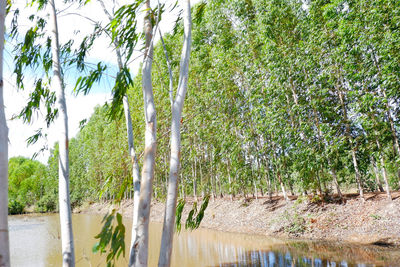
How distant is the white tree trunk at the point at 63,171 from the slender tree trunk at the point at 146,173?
1.27 metres

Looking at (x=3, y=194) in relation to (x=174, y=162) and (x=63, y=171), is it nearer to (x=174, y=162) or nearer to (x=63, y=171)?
(x=174, y=162)

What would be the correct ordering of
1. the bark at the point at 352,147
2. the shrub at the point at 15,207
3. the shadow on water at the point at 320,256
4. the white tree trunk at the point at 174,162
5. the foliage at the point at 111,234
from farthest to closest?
the shrub at the point at 15,207 < the bark at the point at 352,147 < the shadow on water at the point at 320,256 < the white tree trunk at the point at 174,162 < the foliage at the point at 111,234

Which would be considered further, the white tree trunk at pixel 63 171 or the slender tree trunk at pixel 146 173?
the white tree trunk at pixel 63 171

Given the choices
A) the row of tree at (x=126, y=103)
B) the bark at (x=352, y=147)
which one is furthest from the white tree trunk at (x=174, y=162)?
the bark at (x=352, y=147)

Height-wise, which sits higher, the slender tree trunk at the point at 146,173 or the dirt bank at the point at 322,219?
the slender tree trunk at the point at 146,173

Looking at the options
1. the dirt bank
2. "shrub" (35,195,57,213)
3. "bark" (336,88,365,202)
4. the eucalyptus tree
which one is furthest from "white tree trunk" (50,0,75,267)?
"shrub" (35,195,57,213)

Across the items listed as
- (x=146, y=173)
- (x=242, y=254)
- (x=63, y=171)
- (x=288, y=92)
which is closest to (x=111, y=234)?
(x=146, y=173)

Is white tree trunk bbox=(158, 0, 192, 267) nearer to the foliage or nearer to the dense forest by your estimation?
the foliage

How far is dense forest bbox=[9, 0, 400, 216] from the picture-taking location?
7.66 m

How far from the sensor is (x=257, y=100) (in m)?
11.0

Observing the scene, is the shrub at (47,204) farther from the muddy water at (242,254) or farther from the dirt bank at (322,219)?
the dirt bank at (322,219)

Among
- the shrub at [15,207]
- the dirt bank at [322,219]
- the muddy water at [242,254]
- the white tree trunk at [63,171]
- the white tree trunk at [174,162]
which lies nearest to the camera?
the white tree trunk at [174,162]

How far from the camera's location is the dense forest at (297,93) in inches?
302

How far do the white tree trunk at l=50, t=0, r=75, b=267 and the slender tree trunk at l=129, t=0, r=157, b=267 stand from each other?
50.1 inches
